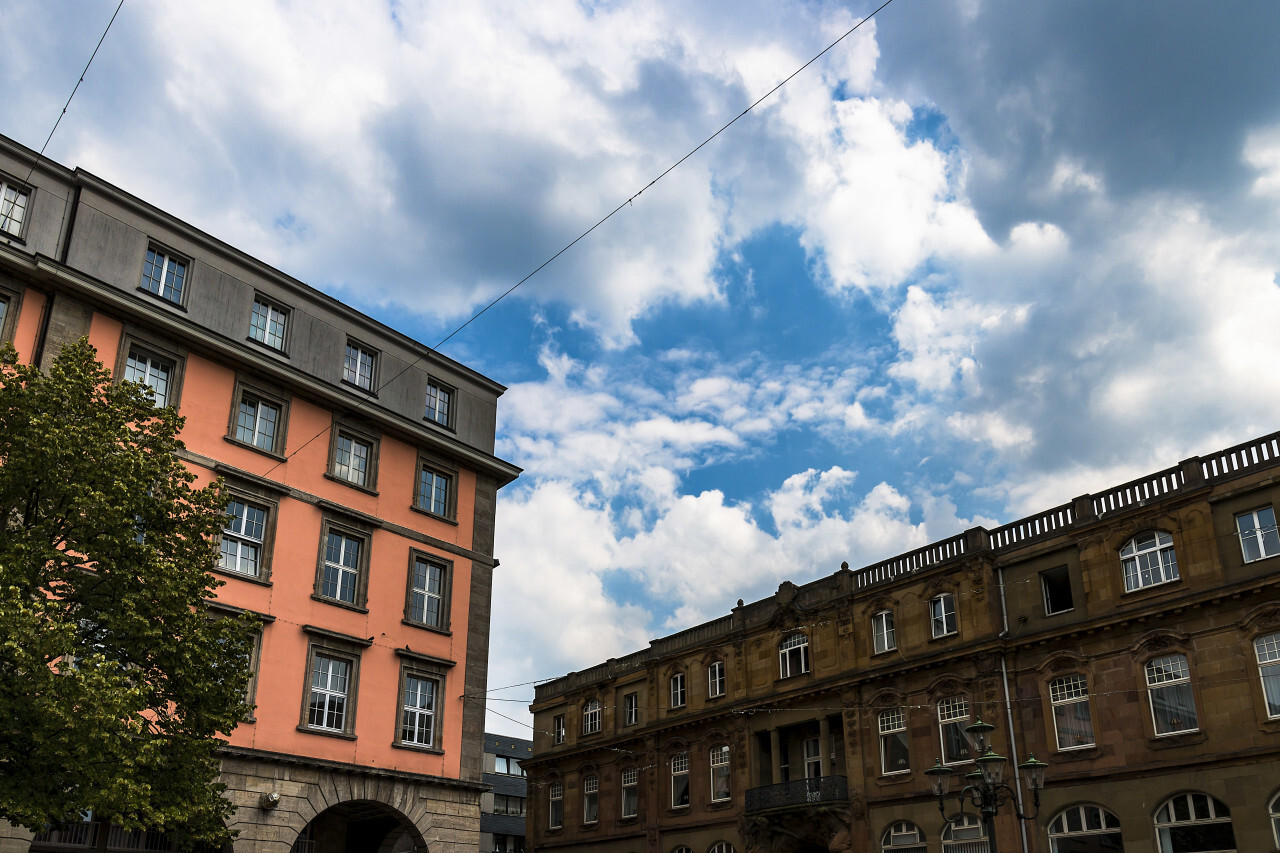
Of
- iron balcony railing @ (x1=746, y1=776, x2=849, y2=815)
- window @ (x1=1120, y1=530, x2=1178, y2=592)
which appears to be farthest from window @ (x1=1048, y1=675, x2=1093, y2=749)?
iron balcony railing @ (x1=746, y1=776, x2=849, y2=815)

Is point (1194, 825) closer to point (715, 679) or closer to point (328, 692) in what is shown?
point (715, 679)

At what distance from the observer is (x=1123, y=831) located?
31328mm

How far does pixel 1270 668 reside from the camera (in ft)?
96.8

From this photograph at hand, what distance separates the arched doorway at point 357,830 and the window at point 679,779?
61.8 ft

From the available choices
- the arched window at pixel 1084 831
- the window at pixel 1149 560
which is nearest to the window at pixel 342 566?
the arched window at pixel 1084 831

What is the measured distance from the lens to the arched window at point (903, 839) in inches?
1459

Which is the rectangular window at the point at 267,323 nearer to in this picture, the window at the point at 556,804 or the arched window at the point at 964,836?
the arched window at the point at 964,836

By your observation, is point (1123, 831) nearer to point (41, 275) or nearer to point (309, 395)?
point (309, 395)

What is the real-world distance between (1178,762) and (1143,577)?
5836mm

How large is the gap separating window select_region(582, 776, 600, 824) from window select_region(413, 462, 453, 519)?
80.0 ft

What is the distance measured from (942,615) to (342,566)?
878 inches

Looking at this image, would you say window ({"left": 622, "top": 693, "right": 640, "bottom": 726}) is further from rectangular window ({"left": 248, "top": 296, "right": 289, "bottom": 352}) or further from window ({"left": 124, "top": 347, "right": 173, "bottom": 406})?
window ({"left": 124, "top": 347, "right": 173, "bottom": 406})

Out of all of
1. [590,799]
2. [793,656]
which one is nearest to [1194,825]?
[793,656]

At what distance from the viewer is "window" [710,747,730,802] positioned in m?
45.7
